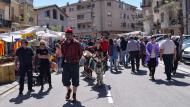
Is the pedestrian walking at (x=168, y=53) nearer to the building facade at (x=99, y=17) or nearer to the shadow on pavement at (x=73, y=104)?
the shadow on pavement at (x=73, y=104)

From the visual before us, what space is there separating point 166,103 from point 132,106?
0.92 m

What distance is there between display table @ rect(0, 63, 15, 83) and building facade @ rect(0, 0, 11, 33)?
33720 mm

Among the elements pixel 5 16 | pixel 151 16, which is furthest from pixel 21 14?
pixel 151 16

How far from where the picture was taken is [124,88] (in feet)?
47.5

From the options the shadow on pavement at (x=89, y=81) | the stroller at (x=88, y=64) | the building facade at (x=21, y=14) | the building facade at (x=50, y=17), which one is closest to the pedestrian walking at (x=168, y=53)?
the shadow on pavement at (x=89, y=81)

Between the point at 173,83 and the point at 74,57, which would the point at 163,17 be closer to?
the point at 173,83

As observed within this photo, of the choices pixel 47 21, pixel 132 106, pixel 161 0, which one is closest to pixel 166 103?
pixel 132 106

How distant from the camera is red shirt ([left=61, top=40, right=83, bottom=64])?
38.6 ft

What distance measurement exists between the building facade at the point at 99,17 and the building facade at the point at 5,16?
45.5 m

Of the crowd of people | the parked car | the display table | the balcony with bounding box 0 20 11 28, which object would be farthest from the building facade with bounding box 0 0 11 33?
the display table

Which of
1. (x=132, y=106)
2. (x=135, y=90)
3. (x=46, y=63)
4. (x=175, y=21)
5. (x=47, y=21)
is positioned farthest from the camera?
(x=47, y=21)

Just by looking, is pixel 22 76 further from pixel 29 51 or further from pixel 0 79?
pixel 0 79

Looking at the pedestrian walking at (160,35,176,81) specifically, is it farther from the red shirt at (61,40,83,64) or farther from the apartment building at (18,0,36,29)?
the apartment building at (18,0,36,29)

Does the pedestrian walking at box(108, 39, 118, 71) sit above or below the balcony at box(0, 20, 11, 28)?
below
